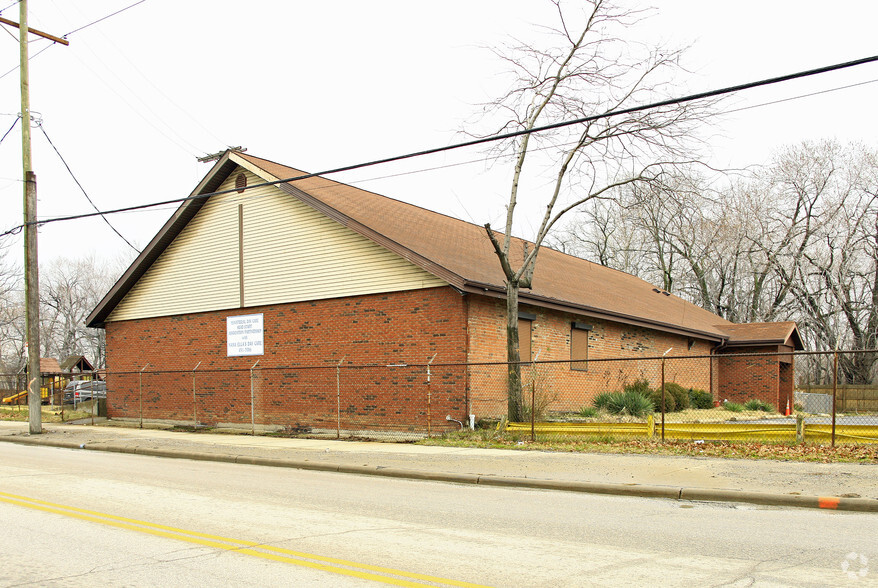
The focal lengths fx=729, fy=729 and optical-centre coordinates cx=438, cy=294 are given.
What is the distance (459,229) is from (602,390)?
26.7 feet

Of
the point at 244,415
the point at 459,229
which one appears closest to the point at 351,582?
the point at 244,415

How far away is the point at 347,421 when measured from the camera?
772 inches

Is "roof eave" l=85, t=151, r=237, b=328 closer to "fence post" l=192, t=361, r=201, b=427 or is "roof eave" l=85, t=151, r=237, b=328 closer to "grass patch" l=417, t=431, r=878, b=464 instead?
"fence post" l=192, t=361, r=201, b=427

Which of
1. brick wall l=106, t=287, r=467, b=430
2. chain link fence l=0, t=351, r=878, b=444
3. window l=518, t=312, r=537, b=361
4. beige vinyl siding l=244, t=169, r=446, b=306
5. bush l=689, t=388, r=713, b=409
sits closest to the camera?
chain link fence l=0, t=351, r=878, b=444

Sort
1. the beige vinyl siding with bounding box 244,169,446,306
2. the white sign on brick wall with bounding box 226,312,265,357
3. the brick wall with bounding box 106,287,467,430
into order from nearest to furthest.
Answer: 1. the brick wall with bounding box 106,287,467,430
2. the beige vinyl siding with bounding box 244,169,446,306
3. the white sign on brick wall with bounding box 226,312,265,357

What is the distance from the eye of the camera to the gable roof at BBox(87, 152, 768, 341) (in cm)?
1855

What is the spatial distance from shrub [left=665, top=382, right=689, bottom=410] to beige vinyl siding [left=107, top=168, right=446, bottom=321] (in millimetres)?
10462

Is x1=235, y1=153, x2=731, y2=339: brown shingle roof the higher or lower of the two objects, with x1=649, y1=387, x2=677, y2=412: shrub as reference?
higher

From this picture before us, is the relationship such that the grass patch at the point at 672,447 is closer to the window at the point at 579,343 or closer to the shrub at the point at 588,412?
the shrub at the point at 588,412

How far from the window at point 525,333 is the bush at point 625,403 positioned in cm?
291

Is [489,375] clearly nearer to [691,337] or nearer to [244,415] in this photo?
[244,415]

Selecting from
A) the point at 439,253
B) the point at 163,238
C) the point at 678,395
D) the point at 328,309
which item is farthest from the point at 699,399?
the point at 163,238

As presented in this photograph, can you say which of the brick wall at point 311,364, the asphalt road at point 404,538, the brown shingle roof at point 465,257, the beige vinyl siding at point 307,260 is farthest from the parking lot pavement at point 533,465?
the brown shingle roof at point 465,257

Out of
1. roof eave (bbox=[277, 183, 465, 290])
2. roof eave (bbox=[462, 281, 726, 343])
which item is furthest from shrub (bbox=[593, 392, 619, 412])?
roof eave (bbox=[277, 183, 465, 290])
